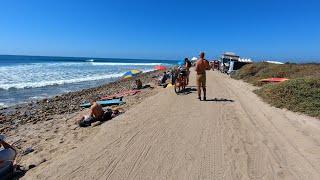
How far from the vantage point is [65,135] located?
976 cm

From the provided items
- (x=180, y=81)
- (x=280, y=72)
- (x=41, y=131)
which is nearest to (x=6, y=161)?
(x=41, y=131)

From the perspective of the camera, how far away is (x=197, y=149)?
709cm

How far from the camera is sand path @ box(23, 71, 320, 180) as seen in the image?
5.98 m

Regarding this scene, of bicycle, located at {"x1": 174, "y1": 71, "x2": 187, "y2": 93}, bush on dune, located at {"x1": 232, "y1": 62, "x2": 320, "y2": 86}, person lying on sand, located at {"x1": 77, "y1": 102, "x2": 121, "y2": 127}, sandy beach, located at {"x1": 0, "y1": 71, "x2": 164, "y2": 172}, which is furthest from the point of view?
bush on dune, located at {"x1": 232, "y1": 62, "x2": 320, "y2": 86}

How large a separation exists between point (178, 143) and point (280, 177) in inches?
97.4

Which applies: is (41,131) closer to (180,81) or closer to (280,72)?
(180,81)

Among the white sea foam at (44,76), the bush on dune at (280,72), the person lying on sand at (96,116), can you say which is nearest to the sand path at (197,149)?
the person lying on sand at (96,116)

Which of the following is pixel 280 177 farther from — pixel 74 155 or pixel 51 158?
pixel 51 158

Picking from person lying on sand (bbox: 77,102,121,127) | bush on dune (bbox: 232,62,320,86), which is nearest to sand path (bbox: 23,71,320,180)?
person lying on sand (bbox: 77,102,121,127)

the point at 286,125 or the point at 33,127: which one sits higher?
the point at 286,125

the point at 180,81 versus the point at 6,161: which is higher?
the point at 180,81

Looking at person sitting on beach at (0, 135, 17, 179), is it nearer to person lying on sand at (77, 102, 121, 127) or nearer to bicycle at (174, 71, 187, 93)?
person lying on sand at (77, 102, 121, 127)

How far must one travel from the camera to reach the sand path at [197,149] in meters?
5.98

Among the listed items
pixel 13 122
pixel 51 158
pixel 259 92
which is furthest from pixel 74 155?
pixel 259 92
